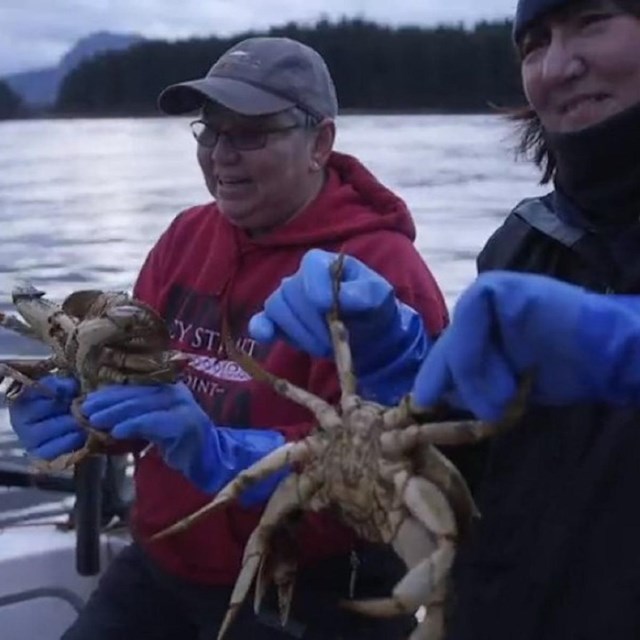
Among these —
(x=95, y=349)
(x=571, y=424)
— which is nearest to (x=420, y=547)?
(x=571, y=424)

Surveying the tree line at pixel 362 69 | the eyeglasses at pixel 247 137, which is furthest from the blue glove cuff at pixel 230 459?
the tree line at pixel 362 69

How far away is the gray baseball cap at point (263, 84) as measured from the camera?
10.7 feet

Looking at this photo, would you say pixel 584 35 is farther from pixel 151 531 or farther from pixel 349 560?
pixel 151 531

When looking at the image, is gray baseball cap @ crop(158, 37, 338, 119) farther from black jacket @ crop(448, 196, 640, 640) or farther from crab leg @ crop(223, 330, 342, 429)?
black jacket @ crop(448, 196, 640, 640)

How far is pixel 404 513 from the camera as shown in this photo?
234 cm

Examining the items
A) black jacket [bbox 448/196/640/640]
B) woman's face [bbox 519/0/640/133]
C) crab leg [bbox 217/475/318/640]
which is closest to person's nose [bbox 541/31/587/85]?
woman's face [bbox 519/0/640/133]

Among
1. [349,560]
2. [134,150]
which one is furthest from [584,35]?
[134,150]

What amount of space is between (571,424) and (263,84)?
A: 1.32 meters

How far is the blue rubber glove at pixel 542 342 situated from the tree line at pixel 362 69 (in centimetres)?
1442

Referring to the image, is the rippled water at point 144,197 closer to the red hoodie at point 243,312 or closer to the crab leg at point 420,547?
the red hoodie at point 243,312

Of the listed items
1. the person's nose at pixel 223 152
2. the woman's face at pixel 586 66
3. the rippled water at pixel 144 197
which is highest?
the woman's face at pixel 586 66

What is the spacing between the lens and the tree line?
2352 centimetres

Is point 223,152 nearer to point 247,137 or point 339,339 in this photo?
point 247,137

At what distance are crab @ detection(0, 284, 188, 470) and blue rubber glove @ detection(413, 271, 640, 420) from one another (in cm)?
95
